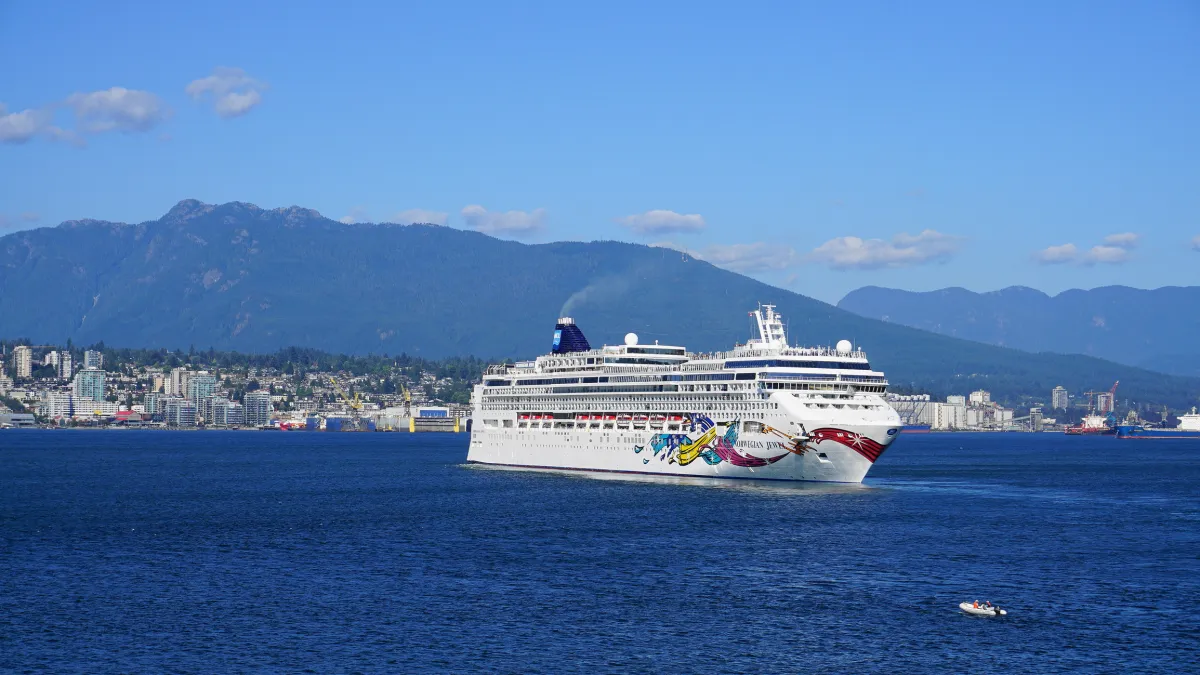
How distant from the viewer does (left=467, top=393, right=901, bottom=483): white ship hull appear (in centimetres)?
8131

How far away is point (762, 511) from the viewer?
71.1 metres

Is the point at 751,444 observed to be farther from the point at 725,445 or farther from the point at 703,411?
the point at 703,411

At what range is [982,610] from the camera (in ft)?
146

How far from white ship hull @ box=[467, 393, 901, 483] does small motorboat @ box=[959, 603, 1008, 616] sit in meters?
35.7

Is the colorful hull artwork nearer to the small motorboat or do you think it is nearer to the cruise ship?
the cruise ship

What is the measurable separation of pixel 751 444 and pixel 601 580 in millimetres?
33646

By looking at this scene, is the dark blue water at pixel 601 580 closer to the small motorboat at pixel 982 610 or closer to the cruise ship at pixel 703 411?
the small motorboat at pixel 982 610

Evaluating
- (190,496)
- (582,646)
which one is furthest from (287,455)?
(582,646)

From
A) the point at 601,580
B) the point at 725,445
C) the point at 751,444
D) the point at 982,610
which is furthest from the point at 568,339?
the point at 982,610

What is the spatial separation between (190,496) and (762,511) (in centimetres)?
3903

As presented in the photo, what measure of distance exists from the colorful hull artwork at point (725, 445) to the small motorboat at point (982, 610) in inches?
1415

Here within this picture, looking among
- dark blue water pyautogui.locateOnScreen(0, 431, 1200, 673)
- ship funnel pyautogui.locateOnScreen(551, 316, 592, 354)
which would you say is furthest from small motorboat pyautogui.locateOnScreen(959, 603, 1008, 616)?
ship funnel pyautogui.locateOnScreen(551, 316, 592, 354)

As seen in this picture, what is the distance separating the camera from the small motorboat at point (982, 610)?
44.5 m

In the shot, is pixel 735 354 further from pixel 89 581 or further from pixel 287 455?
pixel 287 455
